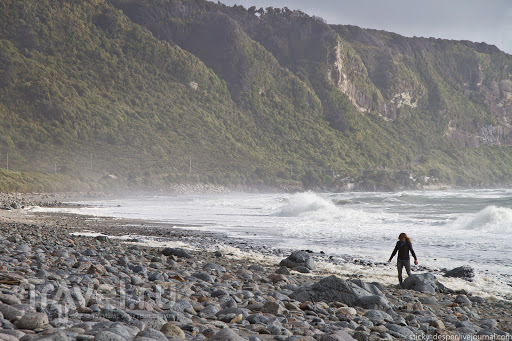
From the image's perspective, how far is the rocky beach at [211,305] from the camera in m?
4.55

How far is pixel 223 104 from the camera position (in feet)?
436

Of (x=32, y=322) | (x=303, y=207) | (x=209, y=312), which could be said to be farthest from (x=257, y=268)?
(x=303, y=207)

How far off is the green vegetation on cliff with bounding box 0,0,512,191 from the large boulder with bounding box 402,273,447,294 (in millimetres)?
55658

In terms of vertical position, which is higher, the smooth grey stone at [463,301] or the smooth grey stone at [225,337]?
the smooth grey stone at [225,337]

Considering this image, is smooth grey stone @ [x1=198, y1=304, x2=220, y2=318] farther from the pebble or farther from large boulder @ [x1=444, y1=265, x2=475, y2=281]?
large boulder @ [x1=444, y1=265, x2=475, y2=281]

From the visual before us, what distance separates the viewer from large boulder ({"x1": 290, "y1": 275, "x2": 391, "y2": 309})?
746 cm

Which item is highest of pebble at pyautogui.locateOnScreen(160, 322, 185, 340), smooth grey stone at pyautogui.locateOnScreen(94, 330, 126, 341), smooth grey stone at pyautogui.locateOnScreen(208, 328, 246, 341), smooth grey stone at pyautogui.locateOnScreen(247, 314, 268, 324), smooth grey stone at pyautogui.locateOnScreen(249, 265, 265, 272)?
smooth grey stone at pyautogui.locateOnScreen(94, 330, 126, 341)

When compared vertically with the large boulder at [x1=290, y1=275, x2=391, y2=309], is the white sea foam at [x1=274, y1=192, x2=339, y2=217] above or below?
above

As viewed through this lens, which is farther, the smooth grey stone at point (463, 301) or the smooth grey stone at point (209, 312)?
the smooth grey stone at point (463, 301)

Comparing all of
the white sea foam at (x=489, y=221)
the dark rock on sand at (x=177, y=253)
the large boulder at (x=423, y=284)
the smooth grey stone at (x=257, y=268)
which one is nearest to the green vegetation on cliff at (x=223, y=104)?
the white sea foam at (x=489, y=221)

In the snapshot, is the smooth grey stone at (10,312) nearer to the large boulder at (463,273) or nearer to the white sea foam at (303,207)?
the large boulder at (463,273)

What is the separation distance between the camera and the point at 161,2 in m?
154

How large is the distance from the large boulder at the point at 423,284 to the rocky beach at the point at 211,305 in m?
0.02

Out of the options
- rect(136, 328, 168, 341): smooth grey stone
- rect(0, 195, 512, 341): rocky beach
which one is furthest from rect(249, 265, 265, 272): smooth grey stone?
rect(136, 328, 168, 341): smooth grey stone
